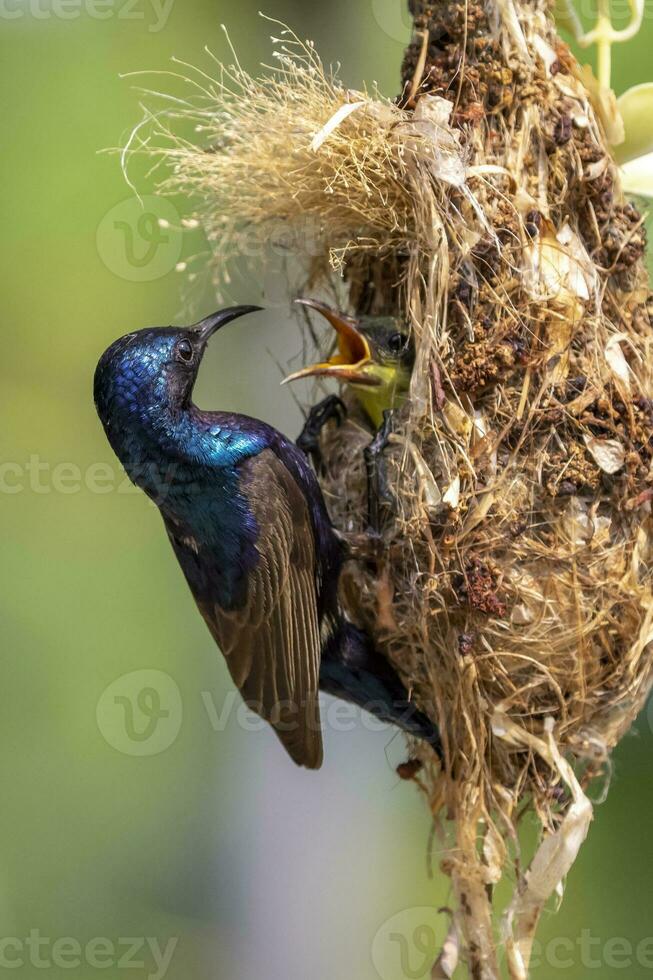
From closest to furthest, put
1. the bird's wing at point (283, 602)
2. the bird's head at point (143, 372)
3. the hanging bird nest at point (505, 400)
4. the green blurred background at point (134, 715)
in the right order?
the hanging bird nest at point (505, 400) < the bird's head at point (143, 372) < the bird's wing at point (283, 602) < the green blurred background at point (134, 715)

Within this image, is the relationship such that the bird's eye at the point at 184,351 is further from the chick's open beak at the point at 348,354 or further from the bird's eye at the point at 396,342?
the bird's eye at the point at 396,342

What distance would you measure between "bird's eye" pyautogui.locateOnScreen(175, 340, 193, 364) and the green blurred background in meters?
1.44

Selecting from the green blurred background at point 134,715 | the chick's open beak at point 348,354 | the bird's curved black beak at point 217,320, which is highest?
the bird's curved black beak at point 217,320

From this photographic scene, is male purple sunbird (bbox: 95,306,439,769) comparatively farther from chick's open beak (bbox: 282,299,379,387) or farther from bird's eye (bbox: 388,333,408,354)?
bird's eye (bbox: 388,333,408,354)

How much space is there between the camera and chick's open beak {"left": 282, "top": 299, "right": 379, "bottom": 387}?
9.17 feet

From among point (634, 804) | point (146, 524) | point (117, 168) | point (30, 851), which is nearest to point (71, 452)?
point (146, 524)

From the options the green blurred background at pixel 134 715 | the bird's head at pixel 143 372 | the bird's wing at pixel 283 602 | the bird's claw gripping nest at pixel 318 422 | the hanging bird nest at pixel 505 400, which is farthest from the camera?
the green blurred background at pixel 134 715

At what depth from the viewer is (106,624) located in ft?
17.2

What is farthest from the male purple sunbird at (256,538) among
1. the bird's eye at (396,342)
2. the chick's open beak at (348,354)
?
the bird's eye at (396,342)

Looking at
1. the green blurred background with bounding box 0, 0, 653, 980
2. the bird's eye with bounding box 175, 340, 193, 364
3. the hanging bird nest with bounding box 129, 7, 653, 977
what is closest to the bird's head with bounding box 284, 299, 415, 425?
the hanging bird nest with bounding box 129, 7, 653, 977

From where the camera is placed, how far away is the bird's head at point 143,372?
273 cm

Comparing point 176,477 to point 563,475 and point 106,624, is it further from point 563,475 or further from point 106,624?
point 106,624

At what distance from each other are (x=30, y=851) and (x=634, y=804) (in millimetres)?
2596

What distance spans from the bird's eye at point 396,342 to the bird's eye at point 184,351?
47 cm
